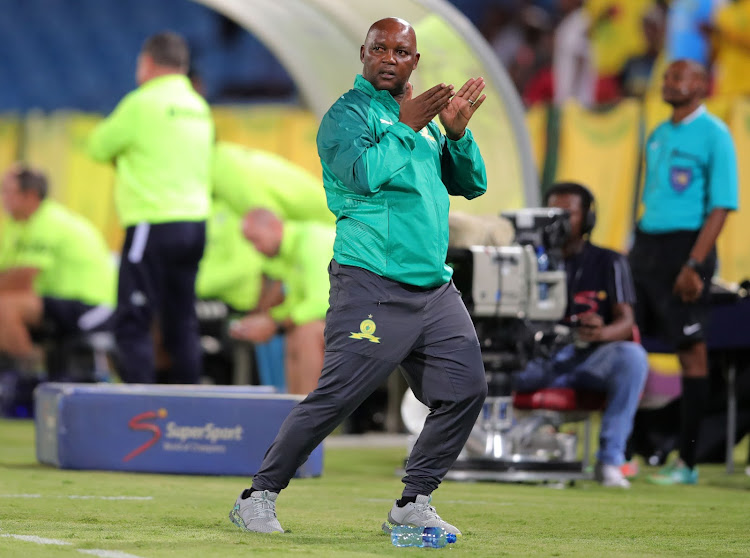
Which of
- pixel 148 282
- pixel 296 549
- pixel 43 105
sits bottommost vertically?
pixel 296 549

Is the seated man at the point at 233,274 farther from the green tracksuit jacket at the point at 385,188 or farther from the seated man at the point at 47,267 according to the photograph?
the green tracksuit jacket at the point at 385,188

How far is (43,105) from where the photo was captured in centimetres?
1723

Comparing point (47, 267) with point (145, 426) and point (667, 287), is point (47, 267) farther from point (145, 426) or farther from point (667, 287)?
point (667, 287)

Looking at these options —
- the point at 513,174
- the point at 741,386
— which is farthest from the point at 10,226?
the point at 741,386

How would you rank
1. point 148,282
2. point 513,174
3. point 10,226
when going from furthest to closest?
point 10,226 → point 513,174 → point 148,282

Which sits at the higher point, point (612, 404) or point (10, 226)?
point (10, 226)

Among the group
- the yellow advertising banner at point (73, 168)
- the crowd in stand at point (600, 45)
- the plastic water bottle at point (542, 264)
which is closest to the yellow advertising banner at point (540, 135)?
the crowd in stand at point (600, 45)

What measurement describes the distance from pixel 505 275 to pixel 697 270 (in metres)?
1.08

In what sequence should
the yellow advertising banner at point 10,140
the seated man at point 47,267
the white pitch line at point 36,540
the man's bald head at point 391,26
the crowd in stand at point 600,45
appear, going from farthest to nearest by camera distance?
1. the yellow advertising banner at point 10,140
2. the crowd in stand at point 600,45
3. the seated man at point 47,267
4. the man's bald head at point 391,26
5. the white pitch line at point 36,540

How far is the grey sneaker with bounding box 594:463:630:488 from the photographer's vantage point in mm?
6328

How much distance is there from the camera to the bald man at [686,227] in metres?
6.62

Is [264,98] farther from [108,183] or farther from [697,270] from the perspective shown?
[697,270]

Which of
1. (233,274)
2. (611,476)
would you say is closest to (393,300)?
(611,476)

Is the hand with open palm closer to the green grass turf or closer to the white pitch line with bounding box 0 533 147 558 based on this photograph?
A: the green grass turf
